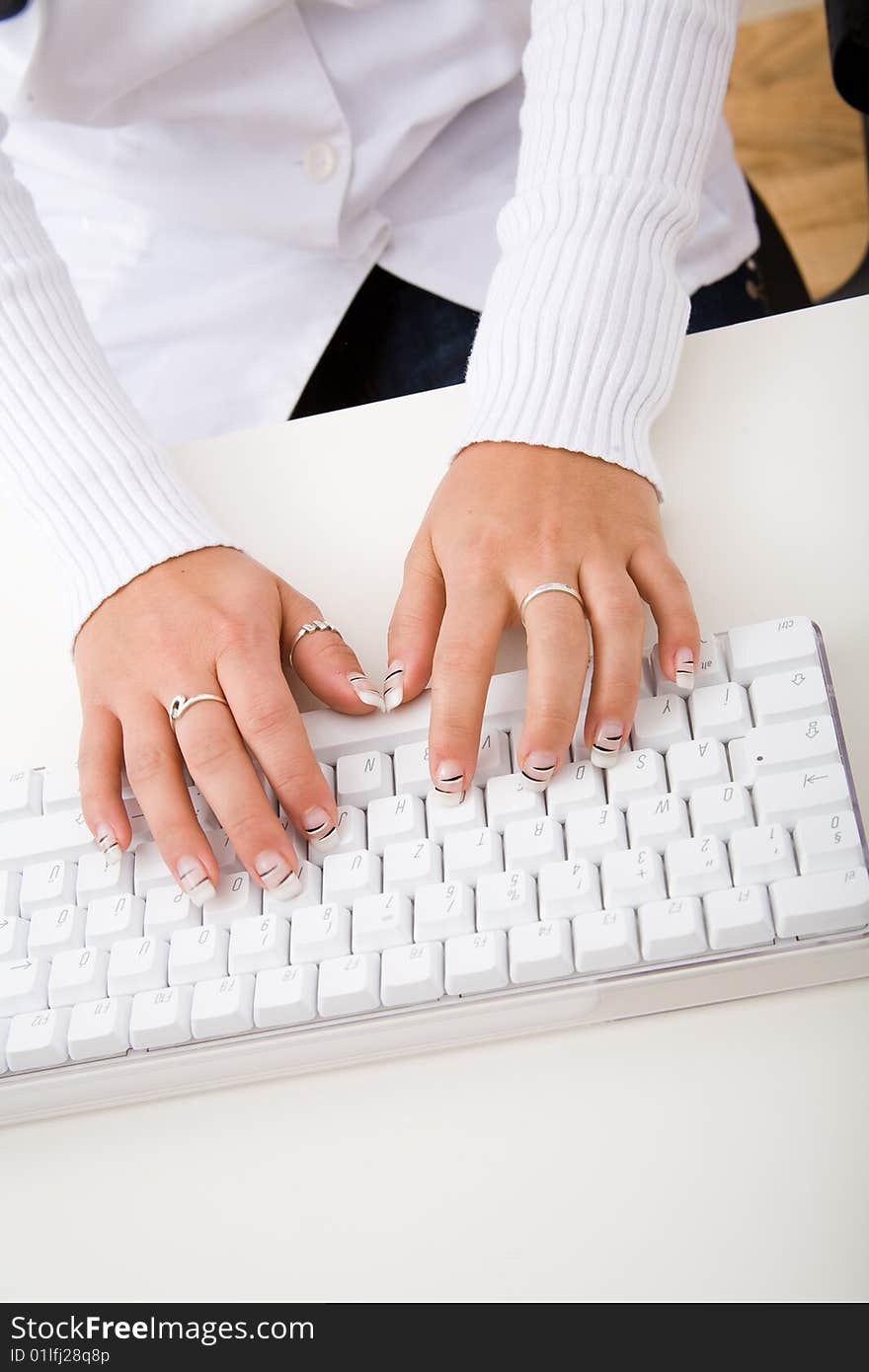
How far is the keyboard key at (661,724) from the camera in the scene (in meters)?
0.43

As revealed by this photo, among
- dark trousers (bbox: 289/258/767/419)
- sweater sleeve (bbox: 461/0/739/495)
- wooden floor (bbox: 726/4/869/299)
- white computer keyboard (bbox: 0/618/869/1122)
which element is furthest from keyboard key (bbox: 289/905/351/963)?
wooden floor (bbox: 726/4/869/299)

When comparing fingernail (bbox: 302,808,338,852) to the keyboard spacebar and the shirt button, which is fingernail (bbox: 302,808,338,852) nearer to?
the keyboard spacebar

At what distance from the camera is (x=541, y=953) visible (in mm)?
386

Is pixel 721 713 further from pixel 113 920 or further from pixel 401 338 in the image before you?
pixel 401 338

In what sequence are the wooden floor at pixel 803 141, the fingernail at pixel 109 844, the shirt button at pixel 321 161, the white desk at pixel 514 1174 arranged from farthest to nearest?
1. the wooden floor at pixel 803 141
2. the shirt button at pixel 321 161
3. the fingernail at pixel 109 844
4. the white desk at pixel 514 1174

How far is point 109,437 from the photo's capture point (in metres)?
0.57

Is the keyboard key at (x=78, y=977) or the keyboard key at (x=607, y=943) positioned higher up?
the keyboard key at (x=78, y=977)

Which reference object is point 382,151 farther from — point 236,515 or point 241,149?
point 236,515

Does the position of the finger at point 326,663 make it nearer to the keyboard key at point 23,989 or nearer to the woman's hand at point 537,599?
the woman's hand at point 537,599

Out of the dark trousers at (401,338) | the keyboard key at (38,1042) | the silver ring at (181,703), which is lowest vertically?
the keyboard key at (38,1042)

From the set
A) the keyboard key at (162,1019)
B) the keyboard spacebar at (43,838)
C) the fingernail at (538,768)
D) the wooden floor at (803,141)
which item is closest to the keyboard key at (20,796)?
the keyboard spacebar at (43,838)

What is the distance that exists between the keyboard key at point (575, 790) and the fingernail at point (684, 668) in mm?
47

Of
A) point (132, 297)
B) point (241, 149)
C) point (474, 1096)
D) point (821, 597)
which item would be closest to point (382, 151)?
point (241, 149)

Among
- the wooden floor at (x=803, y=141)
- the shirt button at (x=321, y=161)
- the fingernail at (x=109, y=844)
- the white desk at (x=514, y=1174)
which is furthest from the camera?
the wooden floor at (x=803, y=141)
